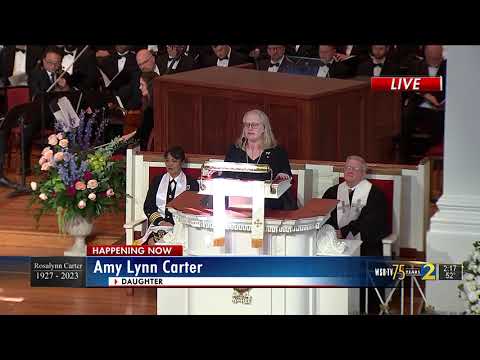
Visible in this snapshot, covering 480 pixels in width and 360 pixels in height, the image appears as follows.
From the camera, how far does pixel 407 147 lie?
9.39 m

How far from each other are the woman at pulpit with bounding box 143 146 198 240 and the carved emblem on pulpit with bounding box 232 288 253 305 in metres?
0.69

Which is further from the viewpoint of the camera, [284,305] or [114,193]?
[114,193]

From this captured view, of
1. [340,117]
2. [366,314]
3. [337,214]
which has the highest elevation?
[340,117]

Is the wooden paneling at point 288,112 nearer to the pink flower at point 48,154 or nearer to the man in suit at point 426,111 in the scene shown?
the man in suit at point 426,111

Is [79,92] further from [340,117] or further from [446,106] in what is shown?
[446,106]

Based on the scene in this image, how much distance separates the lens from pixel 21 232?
9.87m

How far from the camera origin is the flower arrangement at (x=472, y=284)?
893 centimetres

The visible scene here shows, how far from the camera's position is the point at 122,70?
9742 mm

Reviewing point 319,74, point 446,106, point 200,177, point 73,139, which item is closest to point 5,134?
point 73,139

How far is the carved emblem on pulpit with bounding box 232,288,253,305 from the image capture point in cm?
909

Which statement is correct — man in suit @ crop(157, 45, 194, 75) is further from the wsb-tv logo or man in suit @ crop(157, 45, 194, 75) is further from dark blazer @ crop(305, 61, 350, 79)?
the wsb-tv logo

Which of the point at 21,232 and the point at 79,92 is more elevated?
the point at 79,92

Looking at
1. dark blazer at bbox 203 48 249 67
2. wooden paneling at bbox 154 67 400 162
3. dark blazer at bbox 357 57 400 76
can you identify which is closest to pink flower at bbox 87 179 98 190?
wooden paneling at bbox 154 67 400 162

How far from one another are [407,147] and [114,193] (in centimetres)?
190
